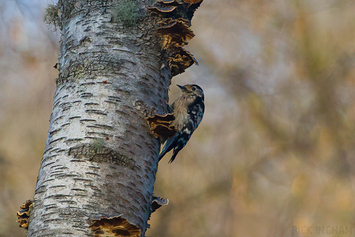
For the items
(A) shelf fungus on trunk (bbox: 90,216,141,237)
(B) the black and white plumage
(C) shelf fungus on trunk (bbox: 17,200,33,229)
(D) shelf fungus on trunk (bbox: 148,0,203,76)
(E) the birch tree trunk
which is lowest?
(A) shelf fungus on trunk (bbox: 90,216,141,237)

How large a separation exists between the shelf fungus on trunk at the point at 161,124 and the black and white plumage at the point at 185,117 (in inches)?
66.9

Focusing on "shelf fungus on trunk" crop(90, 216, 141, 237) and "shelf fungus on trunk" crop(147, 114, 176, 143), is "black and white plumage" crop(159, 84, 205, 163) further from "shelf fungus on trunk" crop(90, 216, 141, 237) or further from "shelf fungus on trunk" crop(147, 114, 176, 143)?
"shelf fungus on trunk" crop(90, 216, 141, 237)

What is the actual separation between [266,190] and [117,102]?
5402mm

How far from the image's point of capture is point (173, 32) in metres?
2.42

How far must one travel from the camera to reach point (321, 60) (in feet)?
22.4

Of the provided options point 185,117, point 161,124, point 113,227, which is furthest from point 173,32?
point 185,117

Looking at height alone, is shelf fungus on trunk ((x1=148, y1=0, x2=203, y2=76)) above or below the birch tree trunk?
above

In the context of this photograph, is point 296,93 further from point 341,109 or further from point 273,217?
point 273,217

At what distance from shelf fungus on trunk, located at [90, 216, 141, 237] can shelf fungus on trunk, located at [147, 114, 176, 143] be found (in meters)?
0.61

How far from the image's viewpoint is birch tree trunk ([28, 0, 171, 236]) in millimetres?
1767

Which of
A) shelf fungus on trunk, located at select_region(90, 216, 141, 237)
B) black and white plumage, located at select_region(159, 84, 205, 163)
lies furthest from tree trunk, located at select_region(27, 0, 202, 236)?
black and white plumage, located at select_region(159, 84, 205, 163)

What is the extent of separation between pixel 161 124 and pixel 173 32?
0.66m

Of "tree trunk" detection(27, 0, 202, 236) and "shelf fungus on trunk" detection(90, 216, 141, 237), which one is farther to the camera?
"tree trunk" detection(27, 0, 202, 236)

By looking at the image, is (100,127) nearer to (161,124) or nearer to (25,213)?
(161,124)
